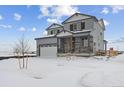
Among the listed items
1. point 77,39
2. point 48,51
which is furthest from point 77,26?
point 48,51

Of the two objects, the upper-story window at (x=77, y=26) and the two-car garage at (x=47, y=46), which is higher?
the upper-story window at (x=77, y=26)

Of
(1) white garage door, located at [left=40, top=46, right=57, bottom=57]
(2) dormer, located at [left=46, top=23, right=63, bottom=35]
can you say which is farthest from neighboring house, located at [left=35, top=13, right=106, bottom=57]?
(2) dormer, located at [left=46, top=23, right=63, bottom=35]

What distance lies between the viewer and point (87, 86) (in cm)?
386

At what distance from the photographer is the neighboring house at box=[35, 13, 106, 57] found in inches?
433

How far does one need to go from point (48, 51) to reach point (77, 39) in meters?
2.43

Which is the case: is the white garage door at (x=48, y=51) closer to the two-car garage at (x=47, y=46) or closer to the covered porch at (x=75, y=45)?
the two-car garage at (x=47, y=46)

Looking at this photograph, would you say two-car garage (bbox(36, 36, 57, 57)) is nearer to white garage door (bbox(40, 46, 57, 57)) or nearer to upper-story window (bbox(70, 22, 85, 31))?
white garage door (bbox(40, 46, 57, 57))

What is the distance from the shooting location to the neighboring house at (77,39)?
36.1 feet

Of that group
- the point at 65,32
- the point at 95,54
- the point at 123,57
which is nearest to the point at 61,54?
the point at 65,32

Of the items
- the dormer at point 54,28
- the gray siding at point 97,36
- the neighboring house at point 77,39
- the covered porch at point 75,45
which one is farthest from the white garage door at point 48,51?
the gray siding at point 97,36

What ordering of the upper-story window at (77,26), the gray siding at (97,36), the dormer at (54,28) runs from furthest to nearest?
1. the dormer at (54,28)
2. the upper-story window at (77,26)
3. the gray siding at (97,36)

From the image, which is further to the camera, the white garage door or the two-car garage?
the two-car garage
